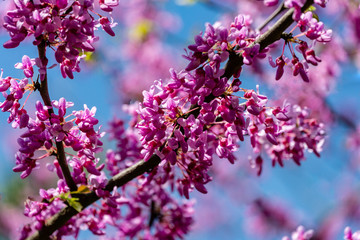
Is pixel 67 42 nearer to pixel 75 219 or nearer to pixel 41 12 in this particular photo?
pixel 41 12

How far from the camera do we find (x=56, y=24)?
69.4 inches

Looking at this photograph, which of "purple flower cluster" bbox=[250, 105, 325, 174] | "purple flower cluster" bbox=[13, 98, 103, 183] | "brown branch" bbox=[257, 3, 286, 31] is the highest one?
"brown branch" bbox=[257, 3, 286, 31]

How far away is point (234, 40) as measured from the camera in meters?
1.97

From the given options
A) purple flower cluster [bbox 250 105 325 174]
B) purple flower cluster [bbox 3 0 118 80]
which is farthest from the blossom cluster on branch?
purple flower cluster [bbox 250 105 325 174]

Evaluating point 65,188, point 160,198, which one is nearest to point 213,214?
point 160,198

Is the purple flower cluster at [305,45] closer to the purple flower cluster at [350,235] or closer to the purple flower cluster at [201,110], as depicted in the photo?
the purple flower cluster at [201,110]

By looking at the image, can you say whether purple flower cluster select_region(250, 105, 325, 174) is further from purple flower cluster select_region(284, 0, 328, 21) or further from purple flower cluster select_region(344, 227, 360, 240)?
purple flower cluster select_region(284, 0, 328, 21)

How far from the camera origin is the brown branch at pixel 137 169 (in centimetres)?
198

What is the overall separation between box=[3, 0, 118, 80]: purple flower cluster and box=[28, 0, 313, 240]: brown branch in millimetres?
619

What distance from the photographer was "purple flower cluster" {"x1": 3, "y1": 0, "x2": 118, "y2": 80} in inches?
68.9

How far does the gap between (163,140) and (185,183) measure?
0.36 metres

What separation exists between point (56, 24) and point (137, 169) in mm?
811

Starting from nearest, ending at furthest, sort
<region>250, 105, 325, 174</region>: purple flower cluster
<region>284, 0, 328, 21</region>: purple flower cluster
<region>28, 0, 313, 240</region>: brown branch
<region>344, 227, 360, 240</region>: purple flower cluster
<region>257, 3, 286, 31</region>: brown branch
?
<region>284, 0, 328, 21</region>: purple flower cluster → <region>28, 0, 313, 240</region>: brown branch → <region>257, 3, 286, 31</region>: brown branch → <region>344, 227, 360, 240</region>: purple flower cluster → <region>250, 105, 325, 174</region>: purple flower cluster

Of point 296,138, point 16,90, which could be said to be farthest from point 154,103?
point 296,138
